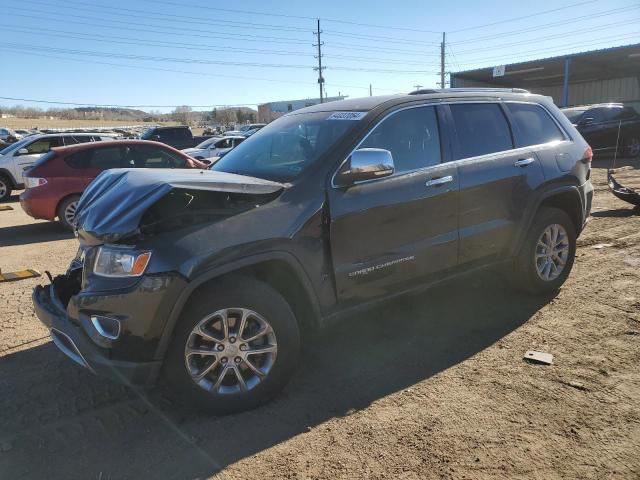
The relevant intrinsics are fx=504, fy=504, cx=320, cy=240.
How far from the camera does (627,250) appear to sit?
6266 millimetres

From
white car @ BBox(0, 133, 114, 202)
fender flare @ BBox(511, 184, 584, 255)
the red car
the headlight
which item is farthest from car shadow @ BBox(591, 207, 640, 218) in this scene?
white car @ BBox(0, 133, 114, 202)

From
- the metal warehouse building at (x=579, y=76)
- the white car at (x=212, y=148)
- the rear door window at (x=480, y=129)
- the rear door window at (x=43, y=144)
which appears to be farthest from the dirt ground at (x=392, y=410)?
the metal warehouse building at (x=579, y=76)

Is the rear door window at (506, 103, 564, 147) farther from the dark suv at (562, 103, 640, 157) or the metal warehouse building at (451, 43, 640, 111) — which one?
the metal warehouse building at (451, 43, 640, 111)

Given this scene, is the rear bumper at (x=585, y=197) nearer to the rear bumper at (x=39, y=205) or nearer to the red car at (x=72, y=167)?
the red car at (x=72, y=167)

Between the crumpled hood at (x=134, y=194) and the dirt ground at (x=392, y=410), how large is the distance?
3.79 ft

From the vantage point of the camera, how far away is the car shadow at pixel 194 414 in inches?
107

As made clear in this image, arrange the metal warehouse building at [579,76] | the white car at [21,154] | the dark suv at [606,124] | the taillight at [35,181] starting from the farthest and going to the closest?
the metal warehouse building at [579,76]
the dark suv at [606,124]
the white car at [21,154]
the taillight at [35,181]

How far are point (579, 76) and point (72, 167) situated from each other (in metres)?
38.7

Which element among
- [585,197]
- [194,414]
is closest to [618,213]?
[585,197]

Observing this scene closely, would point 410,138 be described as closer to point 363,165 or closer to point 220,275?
point 363,165

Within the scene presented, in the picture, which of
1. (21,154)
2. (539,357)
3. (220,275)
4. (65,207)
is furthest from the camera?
(21,154)

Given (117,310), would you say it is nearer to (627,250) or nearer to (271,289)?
(271,289)

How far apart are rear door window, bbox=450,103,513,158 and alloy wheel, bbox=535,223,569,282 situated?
96 cm

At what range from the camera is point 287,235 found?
309 cm
